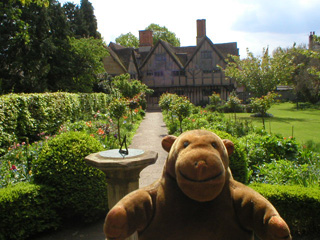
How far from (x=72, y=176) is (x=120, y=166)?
1.99 m

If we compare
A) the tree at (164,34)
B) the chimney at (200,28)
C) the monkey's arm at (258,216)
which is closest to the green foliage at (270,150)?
the monkey's arm at (258,216)

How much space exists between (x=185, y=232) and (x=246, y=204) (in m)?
0.53

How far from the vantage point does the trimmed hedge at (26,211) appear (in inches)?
173

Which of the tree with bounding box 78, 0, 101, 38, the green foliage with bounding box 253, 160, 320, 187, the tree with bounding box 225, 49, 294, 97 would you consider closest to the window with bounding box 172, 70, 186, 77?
the tree with bounding box 225, 49, 294, 97

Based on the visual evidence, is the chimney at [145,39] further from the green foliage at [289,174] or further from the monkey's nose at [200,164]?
the monkey's nose at [200,164]

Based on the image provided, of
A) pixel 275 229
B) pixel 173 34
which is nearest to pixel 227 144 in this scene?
pixel 275 229

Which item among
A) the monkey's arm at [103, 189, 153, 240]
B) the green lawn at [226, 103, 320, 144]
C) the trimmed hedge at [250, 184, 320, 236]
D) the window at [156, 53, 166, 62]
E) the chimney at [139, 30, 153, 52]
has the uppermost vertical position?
the chimney at [139, 30, 153, 52]

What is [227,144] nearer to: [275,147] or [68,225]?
[68,225]

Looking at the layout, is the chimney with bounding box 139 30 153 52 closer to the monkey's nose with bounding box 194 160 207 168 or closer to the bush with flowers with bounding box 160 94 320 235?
the bush with flowers with bounding box 160 94 320 235

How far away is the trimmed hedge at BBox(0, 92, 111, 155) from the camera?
9523 millimetres

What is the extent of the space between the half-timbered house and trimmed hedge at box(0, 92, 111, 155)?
19.0 metres

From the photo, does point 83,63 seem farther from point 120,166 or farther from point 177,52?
point 120,166

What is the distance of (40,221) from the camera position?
4.67 metres

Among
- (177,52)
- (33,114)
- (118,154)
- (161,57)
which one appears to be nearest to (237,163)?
(118,154)
